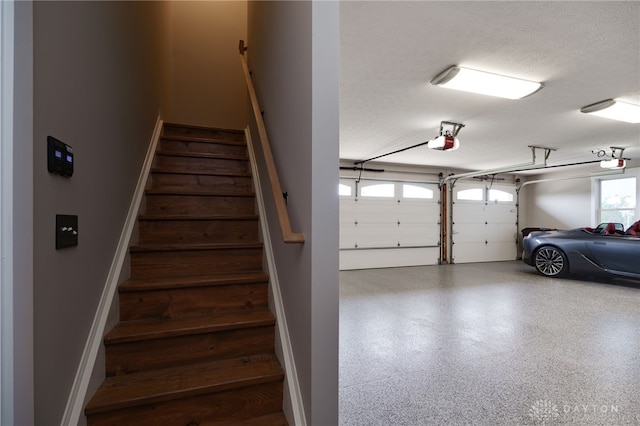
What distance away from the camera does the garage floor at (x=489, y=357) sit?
1602 mm

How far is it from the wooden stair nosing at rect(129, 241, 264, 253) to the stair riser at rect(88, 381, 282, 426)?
0.85m

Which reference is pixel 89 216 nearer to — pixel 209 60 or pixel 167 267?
pixel 167 267

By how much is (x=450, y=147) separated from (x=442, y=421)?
3.30 m

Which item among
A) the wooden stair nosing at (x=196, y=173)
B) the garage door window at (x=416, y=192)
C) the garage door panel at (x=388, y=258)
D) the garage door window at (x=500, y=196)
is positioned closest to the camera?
the wooden stair nosing at (x=196, y=173)

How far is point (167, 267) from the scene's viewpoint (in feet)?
5.70

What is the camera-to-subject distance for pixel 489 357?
7.24 ft

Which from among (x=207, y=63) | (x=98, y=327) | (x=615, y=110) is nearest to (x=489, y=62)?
(x=615, y=110)

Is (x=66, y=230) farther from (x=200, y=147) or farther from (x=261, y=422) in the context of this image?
(x=200, y=147)

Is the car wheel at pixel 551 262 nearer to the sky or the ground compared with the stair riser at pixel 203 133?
nearer to the ground

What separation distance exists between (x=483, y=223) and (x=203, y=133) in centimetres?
738

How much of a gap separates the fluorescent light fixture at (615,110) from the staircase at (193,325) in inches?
153

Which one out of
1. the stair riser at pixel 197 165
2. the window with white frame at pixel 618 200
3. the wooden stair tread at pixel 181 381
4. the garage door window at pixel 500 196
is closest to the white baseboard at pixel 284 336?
the wooden stair tread at pixel 181 381

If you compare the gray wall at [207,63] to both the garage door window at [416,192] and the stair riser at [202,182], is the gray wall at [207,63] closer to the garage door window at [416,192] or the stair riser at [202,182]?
the stair riser at [202,182]

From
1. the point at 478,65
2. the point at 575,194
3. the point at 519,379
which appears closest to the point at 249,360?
the point at 519,379
